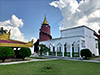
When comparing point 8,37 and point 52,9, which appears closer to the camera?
point 8,37

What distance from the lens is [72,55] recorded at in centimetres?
1631

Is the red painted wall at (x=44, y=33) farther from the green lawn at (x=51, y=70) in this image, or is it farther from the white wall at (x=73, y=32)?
the green lawn at (x=51, y=70)

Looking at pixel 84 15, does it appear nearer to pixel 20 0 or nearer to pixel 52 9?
pixel 52 9

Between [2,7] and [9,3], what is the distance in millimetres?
1198

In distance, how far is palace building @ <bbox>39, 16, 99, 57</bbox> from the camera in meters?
16.0

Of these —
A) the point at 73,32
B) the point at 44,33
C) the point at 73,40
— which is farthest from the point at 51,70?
the point at 44,33

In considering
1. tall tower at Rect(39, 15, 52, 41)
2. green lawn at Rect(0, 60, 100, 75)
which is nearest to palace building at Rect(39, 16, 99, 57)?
tall tower at Rect(39, 15, 52, 41)

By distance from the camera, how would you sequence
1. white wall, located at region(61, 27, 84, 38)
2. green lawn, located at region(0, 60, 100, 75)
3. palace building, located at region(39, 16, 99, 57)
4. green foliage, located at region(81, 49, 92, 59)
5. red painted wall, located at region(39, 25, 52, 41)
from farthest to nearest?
red painted wall, located at region(39, 25, 52, 41) < white wall, located at region(61, 27, 84, 38) < palace building, located at region(39, 16, 99, 57) < green foliage, located at region(81, 49, 92, 59) < green lawn, located at region(0, 60, 100, 75)

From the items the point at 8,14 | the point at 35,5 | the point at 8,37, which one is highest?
the point at 35,5

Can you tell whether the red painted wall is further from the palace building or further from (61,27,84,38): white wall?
(61,27,84,38): white wall

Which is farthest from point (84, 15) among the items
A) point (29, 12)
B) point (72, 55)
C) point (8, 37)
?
point (8, 37)

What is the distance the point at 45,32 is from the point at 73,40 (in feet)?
32.2

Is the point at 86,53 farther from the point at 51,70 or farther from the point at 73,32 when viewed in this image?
the point at 51,70

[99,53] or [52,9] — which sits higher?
[52,9]
